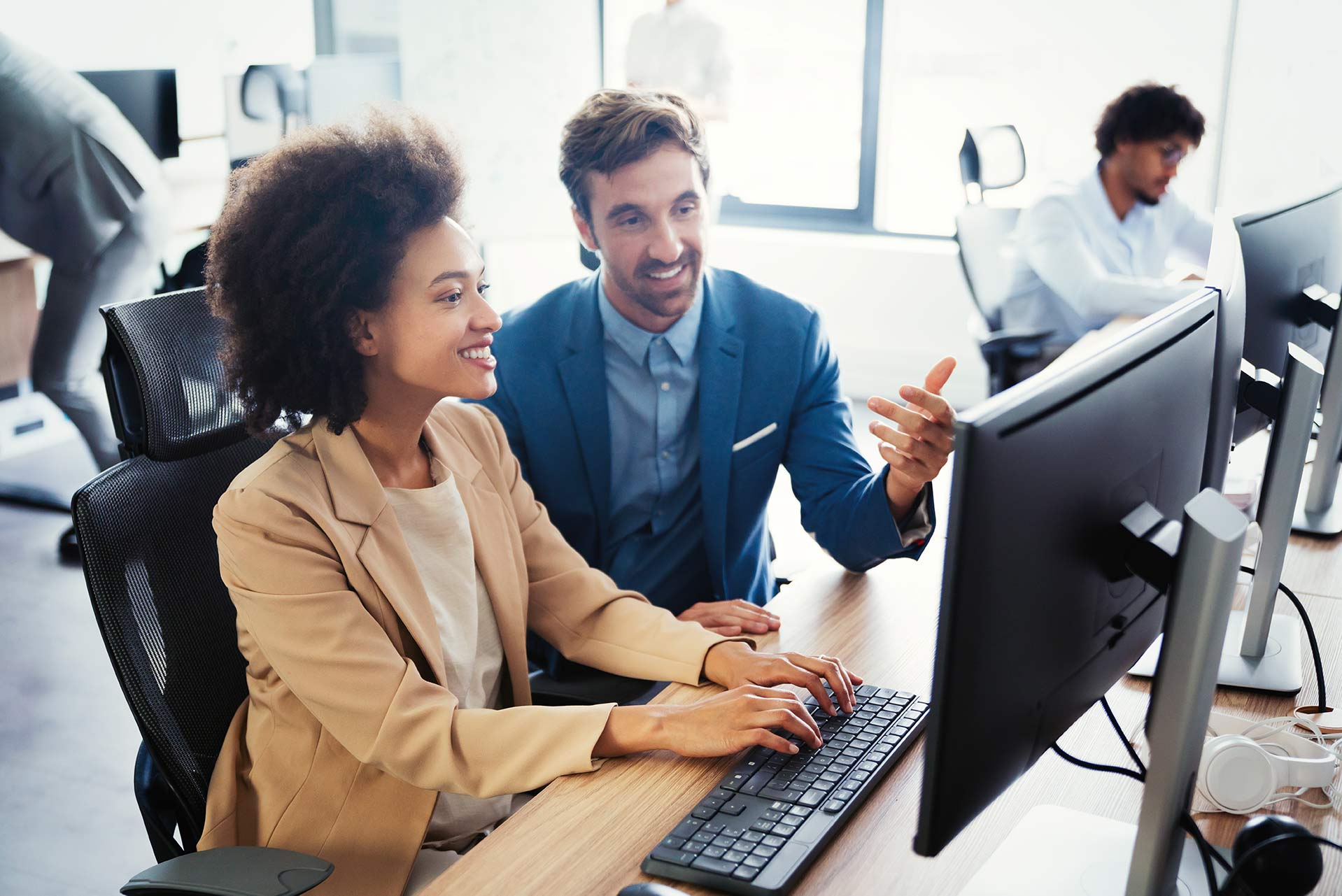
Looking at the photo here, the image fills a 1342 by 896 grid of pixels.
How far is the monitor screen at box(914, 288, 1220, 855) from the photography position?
726mm

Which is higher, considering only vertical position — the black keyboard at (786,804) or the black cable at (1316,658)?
the black cable at (1316,658)

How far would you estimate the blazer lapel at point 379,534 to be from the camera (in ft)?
4.05

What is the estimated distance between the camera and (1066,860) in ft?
3.23

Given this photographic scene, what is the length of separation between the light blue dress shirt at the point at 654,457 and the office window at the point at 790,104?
3.08 m

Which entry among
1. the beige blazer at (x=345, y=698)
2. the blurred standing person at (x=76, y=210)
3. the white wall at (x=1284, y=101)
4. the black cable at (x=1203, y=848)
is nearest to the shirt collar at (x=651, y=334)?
the beige blazer at (x=345, y=698)

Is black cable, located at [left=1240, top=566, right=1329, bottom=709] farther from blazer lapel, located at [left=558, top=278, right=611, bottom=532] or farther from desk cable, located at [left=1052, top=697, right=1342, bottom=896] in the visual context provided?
blazer lapel, located at [left=558, top=278, right=611, bottom=532]

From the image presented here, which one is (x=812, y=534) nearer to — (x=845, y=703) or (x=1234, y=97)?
(x=845, y=703)

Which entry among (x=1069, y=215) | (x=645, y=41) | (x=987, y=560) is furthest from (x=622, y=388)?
(x=645, y=41)

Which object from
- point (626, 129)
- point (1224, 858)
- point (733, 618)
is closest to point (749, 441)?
point (733, 618)

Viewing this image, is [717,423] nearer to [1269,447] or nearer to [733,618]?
[733,618]

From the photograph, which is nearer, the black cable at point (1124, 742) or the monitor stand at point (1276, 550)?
the black cable at point (1124, 742)

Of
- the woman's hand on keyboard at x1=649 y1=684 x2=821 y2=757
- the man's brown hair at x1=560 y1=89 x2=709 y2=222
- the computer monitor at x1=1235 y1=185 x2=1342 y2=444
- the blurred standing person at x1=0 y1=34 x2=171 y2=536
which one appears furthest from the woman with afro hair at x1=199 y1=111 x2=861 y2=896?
the blurred standing person at x1=0 y1=34 x2=171 y2=536

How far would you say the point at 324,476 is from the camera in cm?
125

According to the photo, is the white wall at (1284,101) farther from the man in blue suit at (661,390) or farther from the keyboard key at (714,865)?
the keyboard key at (714,865)
